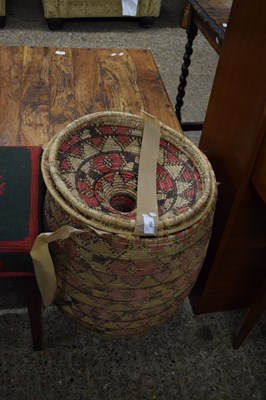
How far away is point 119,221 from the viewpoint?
926 mm

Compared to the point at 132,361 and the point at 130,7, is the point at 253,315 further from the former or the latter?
the point at 130,7

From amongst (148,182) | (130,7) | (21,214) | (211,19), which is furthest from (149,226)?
(130,7)

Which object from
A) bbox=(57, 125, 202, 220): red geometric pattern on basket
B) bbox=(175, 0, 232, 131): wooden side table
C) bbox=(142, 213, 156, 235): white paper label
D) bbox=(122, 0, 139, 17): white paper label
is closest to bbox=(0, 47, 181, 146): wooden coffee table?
bbox=(175, 0, 232, 131): wooden side table

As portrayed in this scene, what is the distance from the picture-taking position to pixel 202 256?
3.66 ft

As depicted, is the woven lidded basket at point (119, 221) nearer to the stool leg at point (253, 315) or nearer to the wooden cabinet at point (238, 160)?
the wooden cabinet at point (238, 160)

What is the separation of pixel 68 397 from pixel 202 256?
54 centimetres

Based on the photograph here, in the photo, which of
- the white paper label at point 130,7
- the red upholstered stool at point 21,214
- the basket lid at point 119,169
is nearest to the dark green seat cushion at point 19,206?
the red upholstered stool at point 21,214

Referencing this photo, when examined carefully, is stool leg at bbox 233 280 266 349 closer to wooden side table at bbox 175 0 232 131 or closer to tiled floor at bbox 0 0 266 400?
tiled floor at bbox 0 0 266 400

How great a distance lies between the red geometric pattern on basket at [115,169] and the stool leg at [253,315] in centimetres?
35

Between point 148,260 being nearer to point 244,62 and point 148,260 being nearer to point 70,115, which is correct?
point 244,62

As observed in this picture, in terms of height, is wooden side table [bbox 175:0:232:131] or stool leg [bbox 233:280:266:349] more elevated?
wooden side table [bbox 175:0:232:131]

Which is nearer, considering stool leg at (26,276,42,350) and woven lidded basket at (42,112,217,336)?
woven lidded basket at (42,112,217,336)

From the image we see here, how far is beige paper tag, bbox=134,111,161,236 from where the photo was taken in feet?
3.06

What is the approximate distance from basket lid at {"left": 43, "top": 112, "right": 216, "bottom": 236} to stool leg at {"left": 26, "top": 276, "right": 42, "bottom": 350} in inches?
9.9
